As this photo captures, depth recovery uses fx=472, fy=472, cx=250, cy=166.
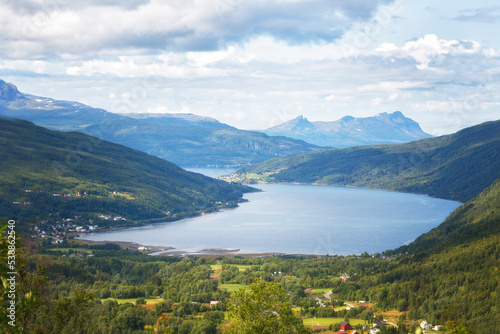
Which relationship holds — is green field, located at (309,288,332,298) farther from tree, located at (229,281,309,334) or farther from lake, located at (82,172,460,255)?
tree, located at (229,281,309,334)

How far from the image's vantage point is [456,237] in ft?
218

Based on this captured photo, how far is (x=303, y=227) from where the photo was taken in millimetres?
94625

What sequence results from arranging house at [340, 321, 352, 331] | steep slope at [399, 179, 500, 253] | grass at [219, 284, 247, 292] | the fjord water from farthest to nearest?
the fjord water → steep slope at [399, 179, 500, 253] → grass at [219, 284, 247, 292] → house at [340, 321, 352, 331]

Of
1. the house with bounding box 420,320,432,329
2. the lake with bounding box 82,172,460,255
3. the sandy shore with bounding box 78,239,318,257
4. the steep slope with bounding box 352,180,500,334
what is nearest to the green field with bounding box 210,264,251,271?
the sandy shore with bounding box 78,239,318,257

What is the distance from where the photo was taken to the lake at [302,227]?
257ft

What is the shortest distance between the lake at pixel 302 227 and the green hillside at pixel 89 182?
9280 millimetres

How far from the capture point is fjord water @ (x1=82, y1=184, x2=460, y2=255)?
78438 mm

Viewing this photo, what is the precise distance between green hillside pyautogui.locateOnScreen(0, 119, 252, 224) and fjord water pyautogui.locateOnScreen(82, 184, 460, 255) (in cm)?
937

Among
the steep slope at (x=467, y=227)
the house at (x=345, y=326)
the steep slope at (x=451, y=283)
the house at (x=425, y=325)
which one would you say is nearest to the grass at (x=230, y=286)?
the steep slope at (x=451, y=283)

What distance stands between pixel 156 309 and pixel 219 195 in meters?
99.1

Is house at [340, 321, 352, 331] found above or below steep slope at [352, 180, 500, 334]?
below

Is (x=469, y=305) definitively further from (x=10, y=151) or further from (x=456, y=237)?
(x=10, y=151)

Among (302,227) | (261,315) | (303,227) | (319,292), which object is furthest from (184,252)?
(261,315)

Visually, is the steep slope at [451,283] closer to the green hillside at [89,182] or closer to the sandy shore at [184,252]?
the sandy shore at [184,252]
